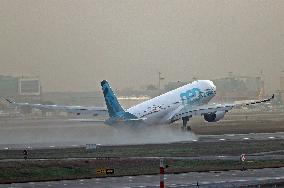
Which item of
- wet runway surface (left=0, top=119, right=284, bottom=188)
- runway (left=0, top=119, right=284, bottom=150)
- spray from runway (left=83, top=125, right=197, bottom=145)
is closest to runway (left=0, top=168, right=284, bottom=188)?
wet runway surface (left=0, top=119, right=284, bottom=188)

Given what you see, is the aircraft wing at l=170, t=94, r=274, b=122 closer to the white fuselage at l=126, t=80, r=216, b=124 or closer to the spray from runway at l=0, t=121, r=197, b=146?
the white fuselage at l=126, t=80, r=216, b=124

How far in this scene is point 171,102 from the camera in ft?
404

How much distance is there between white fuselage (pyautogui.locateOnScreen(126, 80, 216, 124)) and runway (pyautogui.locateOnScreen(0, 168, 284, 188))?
5598cm

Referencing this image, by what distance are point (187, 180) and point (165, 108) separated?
6551 cm

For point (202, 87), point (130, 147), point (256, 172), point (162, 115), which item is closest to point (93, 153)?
point (130, 147)

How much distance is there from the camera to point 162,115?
12131cm

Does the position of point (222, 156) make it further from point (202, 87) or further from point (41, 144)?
point (202, 87)

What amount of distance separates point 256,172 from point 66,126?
71022 mm

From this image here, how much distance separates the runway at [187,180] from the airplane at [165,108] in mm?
50647

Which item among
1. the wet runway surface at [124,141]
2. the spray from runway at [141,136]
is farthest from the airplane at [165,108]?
the wet runway surface at [124,141]

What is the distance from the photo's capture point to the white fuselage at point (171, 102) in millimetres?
118125

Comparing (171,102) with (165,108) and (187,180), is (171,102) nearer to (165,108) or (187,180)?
(165,108)

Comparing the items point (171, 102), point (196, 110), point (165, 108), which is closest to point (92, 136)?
point (165, 108)

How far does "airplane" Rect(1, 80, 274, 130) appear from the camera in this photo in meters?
112
